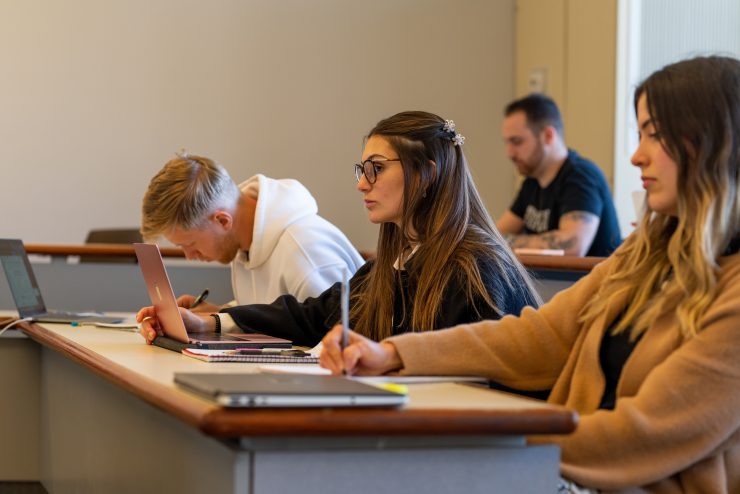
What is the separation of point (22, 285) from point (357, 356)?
1.85 metres

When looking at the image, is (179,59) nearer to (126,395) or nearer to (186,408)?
(126,395)

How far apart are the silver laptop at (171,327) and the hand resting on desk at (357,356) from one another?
0.53 metres

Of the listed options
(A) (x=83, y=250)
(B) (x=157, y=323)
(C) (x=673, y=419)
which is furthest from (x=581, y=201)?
(C) (x=673, y=419)

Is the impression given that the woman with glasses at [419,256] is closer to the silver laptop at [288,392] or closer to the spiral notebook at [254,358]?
the spiral notebook at [254,358]

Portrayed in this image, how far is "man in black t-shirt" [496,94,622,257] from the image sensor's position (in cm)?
451

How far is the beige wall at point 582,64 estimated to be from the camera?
5.89 meters

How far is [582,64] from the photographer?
610cm

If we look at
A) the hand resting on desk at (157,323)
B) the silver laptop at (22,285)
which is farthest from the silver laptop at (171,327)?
the silver laptop at (22,285)

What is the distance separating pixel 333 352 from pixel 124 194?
4895mm

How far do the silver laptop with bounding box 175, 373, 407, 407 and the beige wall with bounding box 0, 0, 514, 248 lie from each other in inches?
202

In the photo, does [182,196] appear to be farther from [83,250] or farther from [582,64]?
[582,64]

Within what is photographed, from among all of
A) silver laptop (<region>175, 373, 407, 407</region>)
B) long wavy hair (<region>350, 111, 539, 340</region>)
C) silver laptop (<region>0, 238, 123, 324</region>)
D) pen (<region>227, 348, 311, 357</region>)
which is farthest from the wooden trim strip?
silver laptop (<region>175, 373, 407, 407</region>)

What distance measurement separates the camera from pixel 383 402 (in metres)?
1.29

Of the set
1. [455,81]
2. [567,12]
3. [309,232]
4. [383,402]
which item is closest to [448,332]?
[383,402]
